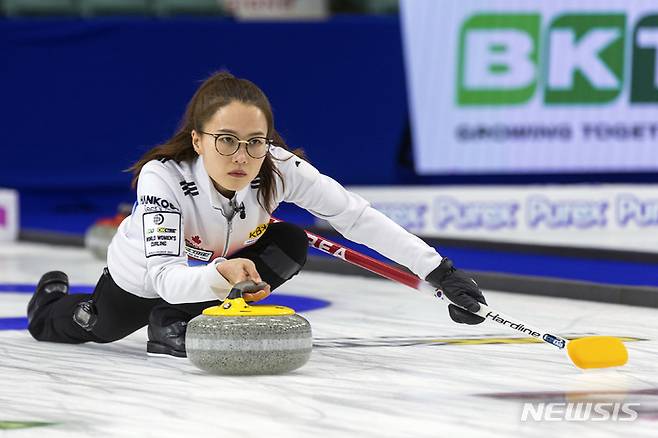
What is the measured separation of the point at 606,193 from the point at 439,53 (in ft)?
4.85

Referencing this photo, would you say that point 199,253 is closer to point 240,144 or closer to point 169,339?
point 169,339

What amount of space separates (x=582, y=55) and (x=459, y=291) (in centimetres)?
606

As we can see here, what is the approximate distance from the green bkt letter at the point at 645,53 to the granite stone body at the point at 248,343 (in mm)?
6534

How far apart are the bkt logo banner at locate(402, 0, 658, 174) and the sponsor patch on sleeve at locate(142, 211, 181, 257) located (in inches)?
230

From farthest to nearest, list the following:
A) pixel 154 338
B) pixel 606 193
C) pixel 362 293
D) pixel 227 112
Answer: pixel 606 193, pixel 362 293, pixel 154 338, pixel 227 112

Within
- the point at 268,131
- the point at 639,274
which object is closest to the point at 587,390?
the point at 268,131

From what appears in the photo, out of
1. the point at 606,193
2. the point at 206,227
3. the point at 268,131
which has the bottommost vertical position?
the point at 606,193

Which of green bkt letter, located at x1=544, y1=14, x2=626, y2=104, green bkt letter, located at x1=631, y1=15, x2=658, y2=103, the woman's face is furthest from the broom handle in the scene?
green bkt letter, located at x1=631, y1=15, x2=658, y2=103

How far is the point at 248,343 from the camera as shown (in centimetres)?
318

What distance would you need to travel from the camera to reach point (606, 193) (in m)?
9.09

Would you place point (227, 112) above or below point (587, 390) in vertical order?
above

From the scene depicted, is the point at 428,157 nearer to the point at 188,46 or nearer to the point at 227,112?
the point at 188,46

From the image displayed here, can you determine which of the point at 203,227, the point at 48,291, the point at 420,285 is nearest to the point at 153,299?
the point at 203,227

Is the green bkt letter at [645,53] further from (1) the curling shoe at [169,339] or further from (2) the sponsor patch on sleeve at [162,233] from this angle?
(2) the sponsor patch on sleeve at [162,233]
